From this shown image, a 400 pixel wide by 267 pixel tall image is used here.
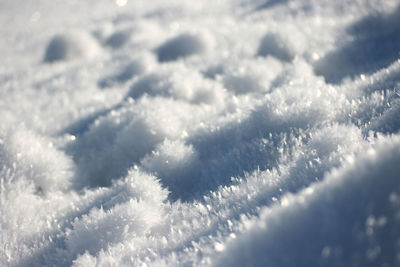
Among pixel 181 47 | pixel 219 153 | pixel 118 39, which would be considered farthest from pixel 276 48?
pixel 118 39

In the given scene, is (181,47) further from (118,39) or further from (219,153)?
(219,153)

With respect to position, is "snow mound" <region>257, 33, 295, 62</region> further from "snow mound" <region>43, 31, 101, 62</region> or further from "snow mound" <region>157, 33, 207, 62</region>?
"snow mound" <region>43, 31, 101, 62</region>

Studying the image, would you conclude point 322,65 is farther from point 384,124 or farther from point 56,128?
point 56,128

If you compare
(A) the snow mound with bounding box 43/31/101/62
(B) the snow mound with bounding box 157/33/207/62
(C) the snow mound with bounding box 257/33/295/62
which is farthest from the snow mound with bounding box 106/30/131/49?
(C) the snow mound with bounding box 257/33/295/62

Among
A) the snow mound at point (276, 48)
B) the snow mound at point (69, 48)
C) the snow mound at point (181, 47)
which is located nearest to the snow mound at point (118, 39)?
the snow mound at point (69, 48)

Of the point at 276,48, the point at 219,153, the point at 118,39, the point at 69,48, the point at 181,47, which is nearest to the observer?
the point at 219,153

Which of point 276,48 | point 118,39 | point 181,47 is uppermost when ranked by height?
point 118,39

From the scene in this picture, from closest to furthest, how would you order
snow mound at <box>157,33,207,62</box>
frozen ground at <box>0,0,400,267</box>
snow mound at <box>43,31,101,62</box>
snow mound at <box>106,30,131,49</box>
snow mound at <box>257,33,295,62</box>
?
frozen ground at <box>0,0,400,267</box>, snow mound at <box>257,33,295,62</box>, snow mound at <box>157,33,207,62</box>, snow mound at <box>43,31,101,62</box>, snow mound at <box>106,30,131,49</box>

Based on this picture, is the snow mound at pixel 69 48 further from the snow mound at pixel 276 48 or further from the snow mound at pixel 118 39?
the snow mound at pixel 276 48
